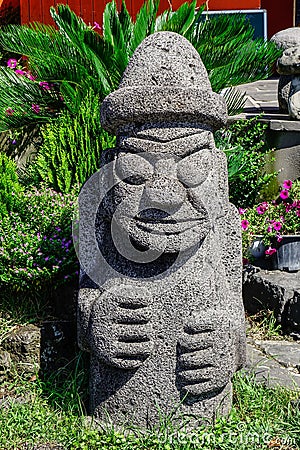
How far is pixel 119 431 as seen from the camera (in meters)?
3.03

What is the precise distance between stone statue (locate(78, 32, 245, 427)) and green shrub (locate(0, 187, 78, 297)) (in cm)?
87

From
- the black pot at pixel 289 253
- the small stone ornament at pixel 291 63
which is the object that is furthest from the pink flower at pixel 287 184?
the small stone ornament at pixel 291 63

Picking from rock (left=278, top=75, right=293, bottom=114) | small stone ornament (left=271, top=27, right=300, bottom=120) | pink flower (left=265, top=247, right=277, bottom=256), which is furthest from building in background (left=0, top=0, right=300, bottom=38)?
pink flower (left=265, top=247, right=277, bottom=256)

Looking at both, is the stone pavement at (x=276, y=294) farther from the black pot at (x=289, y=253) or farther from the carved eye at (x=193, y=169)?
the carved eye at (x=193, y=169)

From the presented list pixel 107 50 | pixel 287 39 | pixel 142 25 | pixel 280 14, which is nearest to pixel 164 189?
pixel 107 50

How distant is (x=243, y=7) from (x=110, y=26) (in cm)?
426

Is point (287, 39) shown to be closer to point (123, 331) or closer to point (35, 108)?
point (35, 108)

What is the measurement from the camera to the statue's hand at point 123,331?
9.50ft

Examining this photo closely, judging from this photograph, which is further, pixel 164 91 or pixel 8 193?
pixel 8 193

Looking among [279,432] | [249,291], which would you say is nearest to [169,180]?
[279,432]

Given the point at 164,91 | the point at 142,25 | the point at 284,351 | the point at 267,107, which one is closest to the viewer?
the point at 164,91

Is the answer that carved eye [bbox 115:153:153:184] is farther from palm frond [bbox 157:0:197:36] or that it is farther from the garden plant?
palm frond [bbox 157:0:197:36]

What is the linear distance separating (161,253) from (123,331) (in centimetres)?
39

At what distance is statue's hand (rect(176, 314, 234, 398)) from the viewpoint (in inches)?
114
